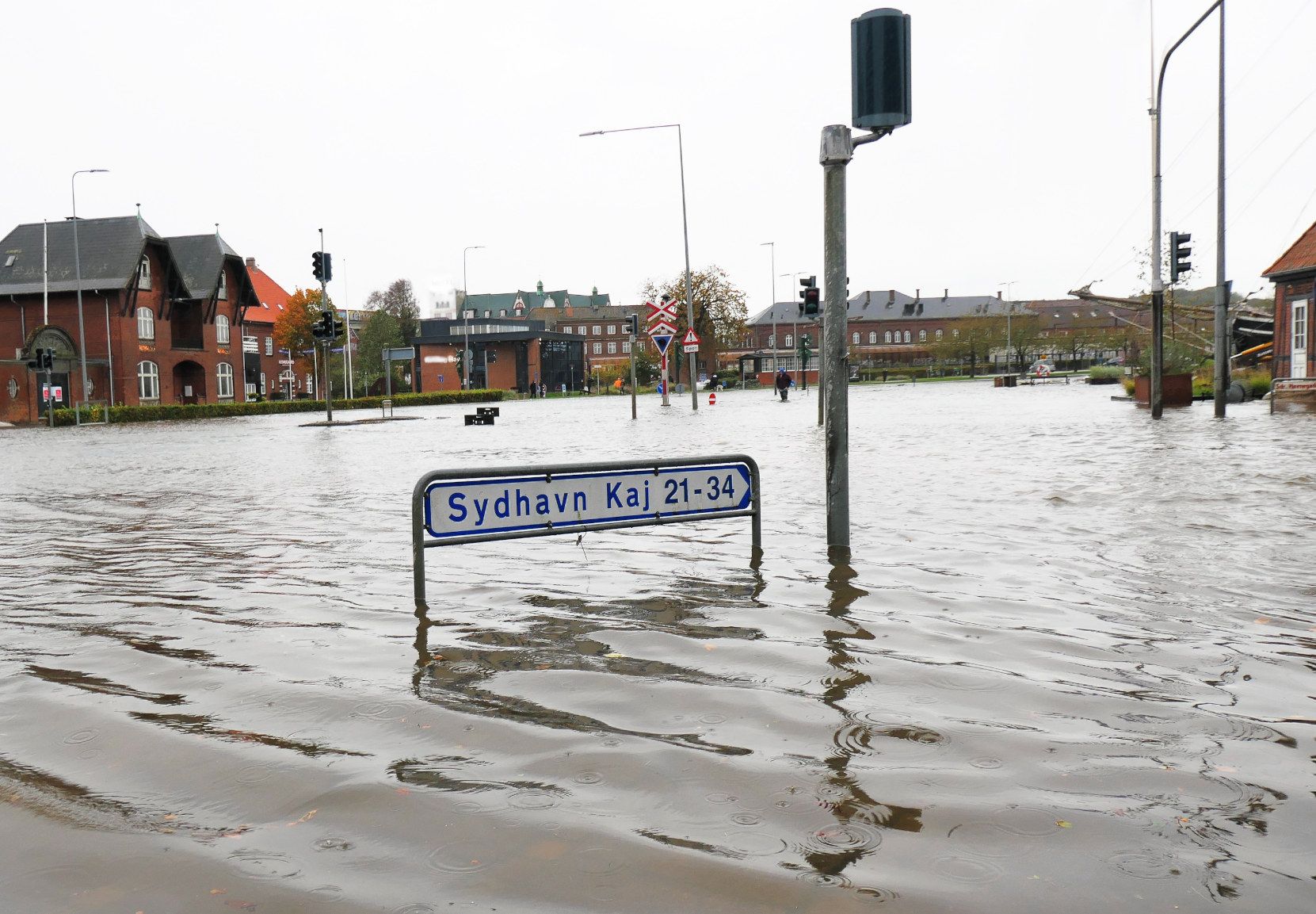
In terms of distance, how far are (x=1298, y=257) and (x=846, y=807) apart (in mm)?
37811

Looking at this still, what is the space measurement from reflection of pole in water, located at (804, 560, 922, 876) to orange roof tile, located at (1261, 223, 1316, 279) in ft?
114

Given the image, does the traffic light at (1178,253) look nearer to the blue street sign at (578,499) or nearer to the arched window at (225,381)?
the blue street sign at (578,499)

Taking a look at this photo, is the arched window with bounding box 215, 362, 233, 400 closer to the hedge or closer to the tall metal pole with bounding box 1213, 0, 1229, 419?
the hedge

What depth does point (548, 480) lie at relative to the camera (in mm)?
6512

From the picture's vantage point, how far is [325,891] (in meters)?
2.83

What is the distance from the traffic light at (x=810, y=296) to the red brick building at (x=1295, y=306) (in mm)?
15871

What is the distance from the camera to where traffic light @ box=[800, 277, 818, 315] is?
2858 centimetres

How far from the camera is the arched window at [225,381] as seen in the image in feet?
217

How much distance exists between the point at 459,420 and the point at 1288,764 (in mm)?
37821

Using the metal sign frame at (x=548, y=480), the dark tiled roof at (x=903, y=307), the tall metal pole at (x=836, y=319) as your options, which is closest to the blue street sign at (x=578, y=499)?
the metal sign frame at (x=548, y=480)

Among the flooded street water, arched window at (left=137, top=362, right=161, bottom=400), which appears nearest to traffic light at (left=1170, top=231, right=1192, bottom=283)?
the flooded street water

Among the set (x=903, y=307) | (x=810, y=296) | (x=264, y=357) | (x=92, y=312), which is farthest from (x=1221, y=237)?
(x=903, y=307)

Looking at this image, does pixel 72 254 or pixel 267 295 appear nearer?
pixel 72 254

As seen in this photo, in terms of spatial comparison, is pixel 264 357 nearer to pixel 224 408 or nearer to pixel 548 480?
pixel 224 408
